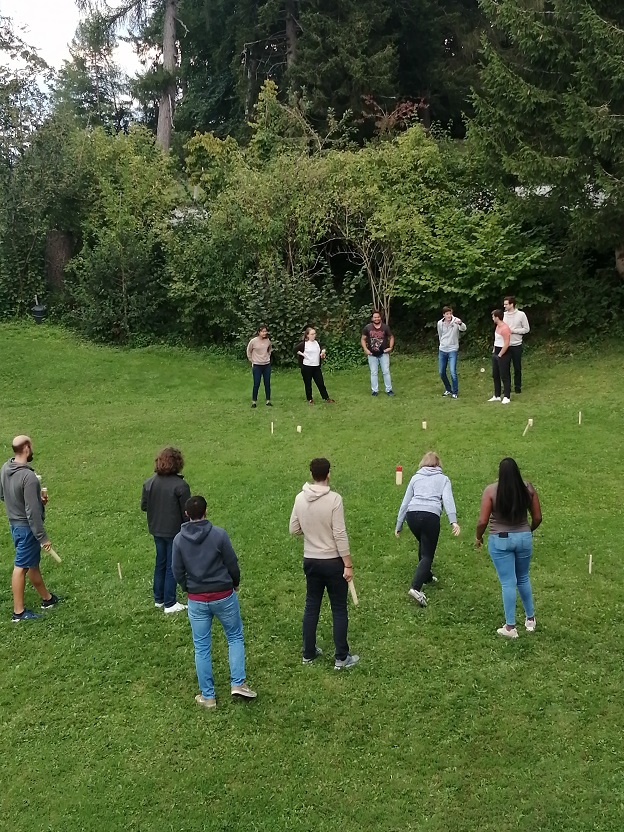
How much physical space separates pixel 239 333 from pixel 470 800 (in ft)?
55.0

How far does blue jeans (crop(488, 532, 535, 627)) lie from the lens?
6180 millimetres

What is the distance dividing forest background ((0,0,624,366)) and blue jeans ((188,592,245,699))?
45.1 ft

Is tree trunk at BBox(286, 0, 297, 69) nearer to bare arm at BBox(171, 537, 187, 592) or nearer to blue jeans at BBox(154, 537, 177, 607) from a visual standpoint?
blue jeans at BBox(154, 537, 177, 607)

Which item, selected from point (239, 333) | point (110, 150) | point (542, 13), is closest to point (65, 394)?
point (239, 333)

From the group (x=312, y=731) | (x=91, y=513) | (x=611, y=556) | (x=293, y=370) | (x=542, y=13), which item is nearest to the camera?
(x=312, y=731)

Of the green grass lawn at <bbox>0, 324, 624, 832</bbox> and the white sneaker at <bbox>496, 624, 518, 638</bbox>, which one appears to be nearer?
the green grass lawn at <bbox>0, 324, 624, 832</bbox>

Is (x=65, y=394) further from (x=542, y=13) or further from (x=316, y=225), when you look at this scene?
(x=542, y=13)

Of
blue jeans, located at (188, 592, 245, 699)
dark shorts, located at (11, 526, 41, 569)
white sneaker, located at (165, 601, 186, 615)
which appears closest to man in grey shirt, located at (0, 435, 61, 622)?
dark shorts, located at (11, 526, 41, 569)

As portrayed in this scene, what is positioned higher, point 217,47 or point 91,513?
point 217,47

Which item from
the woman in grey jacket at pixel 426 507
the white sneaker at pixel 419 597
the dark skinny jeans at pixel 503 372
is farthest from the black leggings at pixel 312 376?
the white sneaker at pixel 419 597

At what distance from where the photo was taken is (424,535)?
284 inches

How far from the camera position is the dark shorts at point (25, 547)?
7000 millimetres

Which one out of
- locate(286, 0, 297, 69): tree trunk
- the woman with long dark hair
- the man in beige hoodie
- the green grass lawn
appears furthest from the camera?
locate(286, 0, 297, 69): tree trunk

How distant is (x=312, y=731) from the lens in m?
5.57
